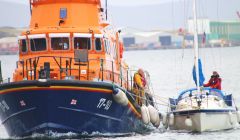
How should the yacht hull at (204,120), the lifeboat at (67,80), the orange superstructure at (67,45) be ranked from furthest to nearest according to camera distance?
1. the yacht hull at (204,120)
2. the orange superstructure at (67,45)
3. the lifeboat at (67,80)

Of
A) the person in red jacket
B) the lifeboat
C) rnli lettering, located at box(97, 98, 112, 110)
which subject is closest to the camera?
the lifeboat

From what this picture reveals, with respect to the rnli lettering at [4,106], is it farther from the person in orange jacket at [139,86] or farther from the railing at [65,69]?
the person in orange jacket at [139,86]

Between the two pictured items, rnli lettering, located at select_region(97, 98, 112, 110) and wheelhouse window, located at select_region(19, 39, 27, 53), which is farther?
wheelhouse window, located at select_region(19, 39, 27, 53)

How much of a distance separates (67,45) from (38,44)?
0.89m

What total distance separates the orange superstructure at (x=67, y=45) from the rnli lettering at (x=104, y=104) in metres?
0.73

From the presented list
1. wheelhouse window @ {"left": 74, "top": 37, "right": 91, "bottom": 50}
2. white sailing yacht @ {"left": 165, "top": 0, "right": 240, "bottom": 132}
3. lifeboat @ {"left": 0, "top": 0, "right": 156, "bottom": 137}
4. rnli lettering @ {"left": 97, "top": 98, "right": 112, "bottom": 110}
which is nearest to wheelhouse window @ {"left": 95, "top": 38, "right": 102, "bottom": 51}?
lifeboat @ {"left": 0, "top": 0, "right": 156, "bottom": 137}

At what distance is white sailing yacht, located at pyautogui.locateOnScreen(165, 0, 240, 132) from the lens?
25484mm

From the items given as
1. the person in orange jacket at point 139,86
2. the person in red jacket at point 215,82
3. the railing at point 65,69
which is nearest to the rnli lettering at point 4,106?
the railing at point 65,69

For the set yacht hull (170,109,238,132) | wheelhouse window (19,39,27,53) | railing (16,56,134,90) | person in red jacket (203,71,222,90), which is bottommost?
yacht hull (170,109,238,132)

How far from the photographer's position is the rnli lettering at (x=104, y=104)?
23.0m

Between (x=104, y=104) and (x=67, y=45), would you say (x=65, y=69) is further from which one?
(x=67, y=45)

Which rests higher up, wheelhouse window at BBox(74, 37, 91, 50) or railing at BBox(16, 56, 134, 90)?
wheelhouse window at BBox(74, 37, 91, 50)

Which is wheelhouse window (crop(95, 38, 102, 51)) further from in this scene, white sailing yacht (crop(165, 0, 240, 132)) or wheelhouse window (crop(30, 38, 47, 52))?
white sailing yacht (crop(165, 0, 240, 132))

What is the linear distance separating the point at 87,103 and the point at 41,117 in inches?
52.9
